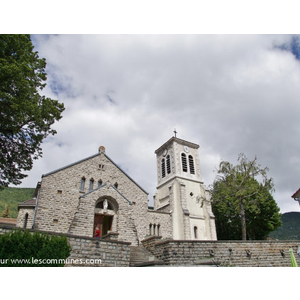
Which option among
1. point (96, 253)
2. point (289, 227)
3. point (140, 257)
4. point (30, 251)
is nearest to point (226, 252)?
point (140, 257)

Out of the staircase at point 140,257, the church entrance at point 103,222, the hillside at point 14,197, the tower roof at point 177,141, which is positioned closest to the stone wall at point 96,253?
the staircase at point 140,257

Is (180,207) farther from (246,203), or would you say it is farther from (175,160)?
(246,203)

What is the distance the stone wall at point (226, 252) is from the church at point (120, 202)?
13.2 ft

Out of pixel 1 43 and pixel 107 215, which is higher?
pixel 1 43

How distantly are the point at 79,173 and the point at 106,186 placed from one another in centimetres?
365

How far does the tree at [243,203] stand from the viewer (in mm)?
20688

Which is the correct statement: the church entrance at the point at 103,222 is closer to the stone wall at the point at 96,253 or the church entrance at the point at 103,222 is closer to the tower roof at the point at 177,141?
the stone wall at the point at 96,253

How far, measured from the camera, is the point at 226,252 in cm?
1408

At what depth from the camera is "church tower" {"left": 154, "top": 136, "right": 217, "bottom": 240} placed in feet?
88.7

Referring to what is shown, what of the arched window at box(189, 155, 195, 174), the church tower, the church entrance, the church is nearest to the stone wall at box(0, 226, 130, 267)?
the church

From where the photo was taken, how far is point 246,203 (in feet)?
68.7

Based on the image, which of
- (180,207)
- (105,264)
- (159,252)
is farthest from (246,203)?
(105,264)

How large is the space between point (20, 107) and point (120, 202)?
1179cm

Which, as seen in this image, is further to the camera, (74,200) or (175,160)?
(175,160)
